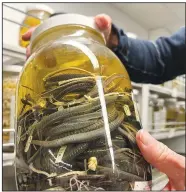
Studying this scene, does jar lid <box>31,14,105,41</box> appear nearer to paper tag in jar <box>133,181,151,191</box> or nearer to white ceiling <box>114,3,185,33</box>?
paper tag in jar <box>133,181,151,191</box>

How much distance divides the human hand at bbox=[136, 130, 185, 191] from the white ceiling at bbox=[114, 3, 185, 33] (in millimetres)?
1144

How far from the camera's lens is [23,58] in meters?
0.53

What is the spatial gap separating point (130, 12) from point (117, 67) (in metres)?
→ 1.21

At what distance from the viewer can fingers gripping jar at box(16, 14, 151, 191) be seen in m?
0.20

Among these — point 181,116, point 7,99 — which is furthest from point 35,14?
point 181,116

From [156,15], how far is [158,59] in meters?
0.99

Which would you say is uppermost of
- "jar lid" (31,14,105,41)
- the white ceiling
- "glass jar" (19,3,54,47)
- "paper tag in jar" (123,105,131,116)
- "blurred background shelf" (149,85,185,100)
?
the white ceiling

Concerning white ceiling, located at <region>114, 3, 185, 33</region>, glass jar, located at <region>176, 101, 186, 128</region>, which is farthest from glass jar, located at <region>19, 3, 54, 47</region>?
glass jar, located at <region>176, 101, 186, 128</region>

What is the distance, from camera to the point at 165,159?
20 cm

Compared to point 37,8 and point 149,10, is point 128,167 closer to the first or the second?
point 37,8

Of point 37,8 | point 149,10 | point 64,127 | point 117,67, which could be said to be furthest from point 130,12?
point 64,127

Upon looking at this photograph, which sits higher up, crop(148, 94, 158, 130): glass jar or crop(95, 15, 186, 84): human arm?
crop(95, 15, 186, 84): human arm

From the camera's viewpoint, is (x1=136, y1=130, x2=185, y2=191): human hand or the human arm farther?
the human arm

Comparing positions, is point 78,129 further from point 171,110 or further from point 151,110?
point 171,110
